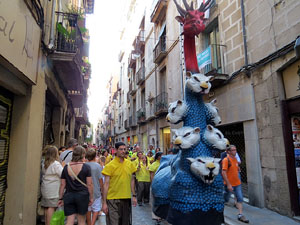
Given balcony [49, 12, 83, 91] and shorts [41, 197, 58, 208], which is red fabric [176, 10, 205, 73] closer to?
shorts [41, 197, 58, 208]

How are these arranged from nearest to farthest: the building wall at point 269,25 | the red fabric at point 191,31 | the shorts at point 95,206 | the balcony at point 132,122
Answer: the red fabric at point 191,31 < the shorts at point 95,206 < the building wall at point 269,25 < the balcony at point 132,122

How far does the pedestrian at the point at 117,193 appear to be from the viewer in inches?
142

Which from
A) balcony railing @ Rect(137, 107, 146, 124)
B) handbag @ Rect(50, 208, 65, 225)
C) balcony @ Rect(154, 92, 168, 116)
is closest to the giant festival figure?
handbag @ Rect(50, 208, 65, 225)

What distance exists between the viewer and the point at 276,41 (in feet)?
19.6

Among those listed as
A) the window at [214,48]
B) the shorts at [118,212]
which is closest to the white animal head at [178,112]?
the shorts at [118,212]

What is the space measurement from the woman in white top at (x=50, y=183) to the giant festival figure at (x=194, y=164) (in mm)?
2657

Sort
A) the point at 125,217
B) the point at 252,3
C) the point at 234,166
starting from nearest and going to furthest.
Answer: the point at 125,217 < the point at 234,166 < the point at 252,3

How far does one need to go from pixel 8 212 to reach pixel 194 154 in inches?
161

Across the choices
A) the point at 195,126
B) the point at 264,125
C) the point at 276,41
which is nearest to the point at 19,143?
the point at 195,126

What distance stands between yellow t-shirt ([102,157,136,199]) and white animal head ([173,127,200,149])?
5.72 feet

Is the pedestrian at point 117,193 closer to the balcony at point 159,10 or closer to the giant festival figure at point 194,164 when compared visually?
the giant festival figure at point 194,164

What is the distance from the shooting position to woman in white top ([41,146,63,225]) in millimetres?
4473

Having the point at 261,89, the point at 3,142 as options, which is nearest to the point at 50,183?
the point at 3,142

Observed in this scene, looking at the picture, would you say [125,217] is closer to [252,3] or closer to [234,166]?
[234,166]
